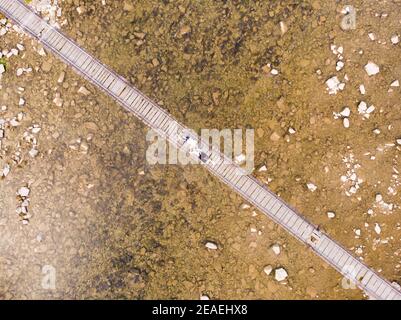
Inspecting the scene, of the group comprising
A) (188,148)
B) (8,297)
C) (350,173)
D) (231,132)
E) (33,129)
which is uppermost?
(350,173)

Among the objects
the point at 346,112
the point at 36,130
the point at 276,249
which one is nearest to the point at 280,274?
the point at 276,249

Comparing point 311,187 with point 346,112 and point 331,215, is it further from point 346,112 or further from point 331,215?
point 346,112

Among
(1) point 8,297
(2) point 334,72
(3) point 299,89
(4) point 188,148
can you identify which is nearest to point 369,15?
(2) point 334,72

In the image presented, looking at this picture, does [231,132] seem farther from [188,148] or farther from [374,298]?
[374,298]

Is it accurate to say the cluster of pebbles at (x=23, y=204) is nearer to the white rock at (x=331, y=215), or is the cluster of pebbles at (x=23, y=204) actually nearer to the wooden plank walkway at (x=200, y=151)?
the wooden plank walkway at (x=200, y=151)

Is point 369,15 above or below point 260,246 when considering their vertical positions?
above
